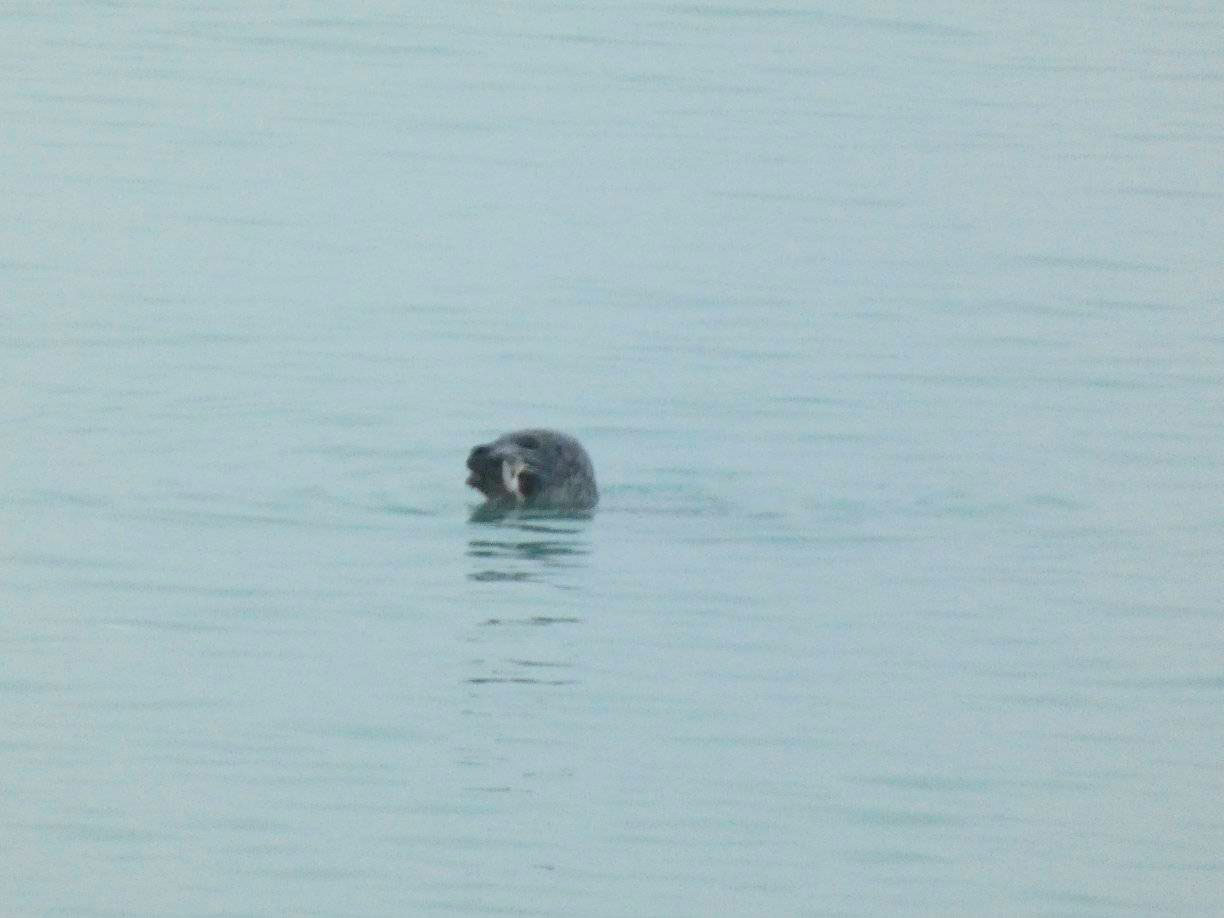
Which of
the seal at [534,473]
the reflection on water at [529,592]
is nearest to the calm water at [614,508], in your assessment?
the reflection on water at [529,592]

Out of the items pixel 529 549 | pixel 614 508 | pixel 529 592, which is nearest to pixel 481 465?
pixel 529 549

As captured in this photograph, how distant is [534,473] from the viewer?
17562 millimetres

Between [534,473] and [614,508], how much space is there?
0.63m

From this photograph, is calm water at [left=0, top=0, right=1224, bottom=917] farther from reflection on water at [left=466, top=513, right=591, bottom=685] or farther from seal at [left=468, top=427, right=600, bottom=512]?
seal at [left=468, top=427, right=600, bottom=512]

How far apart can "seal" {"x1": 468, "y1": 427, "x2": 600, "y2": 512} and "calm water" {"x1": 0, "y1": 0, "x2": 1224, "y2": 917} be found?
20cm

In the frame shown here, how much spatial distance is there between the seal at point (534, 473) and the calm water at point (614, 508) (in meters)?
0.20

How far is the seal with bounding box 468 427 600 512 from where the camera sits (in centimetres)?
1758

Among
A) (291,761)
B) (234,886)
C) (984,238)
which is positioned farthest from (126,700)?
(984,238)

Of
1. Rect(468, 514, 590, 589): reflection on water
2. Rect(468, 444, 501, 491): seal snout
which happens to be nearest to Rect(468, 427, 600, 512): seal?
Rect(468, 444, 501, 491): seal snout

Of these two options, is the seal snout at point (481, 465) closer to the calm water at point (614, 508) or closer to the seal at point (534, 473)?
the seal at point (534, 473)

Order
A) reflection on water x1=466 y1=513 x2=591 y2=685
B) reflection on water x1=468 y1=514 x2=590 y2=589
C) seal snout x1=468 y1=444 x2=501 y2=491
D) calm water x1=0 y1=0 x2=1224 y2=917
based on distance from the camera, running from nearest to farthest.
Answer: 1. calm water x1=0 y1=0 x2=1224 y2=917
2. reflection on water x1=466 y1=513 x2=591 y2=685
3. reflection on water x1=468 y1=514 x2=590 y2=589
4. seal snout x1=468 y1=444 x2=501 y2=491

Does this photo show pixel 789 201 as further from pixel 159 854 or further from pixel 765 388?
pixel 159 854

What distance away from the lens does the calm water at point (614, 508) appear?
13.2 metres

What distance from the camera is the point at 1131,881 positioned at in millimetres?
13055
